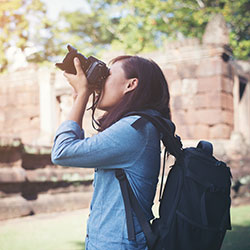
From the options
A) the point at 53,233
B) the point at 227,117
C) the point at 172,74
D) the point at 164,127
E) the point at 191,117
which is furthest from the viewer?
the point at 172,74

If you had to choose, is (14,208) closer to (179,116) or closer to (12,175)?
(12,175)

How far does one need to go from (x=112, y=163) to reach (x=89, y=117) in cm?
752

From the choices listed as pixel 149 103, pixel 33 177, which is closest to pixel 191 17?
pixel 33 177

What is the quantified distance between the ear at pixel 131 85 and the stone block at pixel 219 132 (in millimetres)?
7123

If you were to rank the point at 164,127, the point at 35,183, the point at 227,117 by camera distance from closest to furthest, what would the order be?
the point at 164,127
the point at 35,183
the point at 227,117

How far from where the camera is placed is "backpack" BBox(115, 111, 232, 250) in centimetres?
145

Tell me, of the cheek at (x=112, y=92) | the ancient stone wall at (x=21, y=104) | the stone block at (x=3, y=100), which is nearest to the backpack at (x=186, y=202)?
the cheek at (x=112, y=92)

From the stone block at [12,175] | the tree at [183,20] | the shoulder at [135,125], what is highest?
the tree at [183,20]

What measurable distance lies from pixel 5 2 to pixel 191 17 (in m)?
9.03

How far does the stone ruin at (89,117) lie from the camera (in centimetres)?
500

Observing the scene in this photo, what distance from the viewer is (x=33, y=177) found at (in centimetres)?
513

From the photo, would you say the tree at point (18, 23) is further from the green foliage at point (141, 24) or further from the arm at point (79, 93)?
the arm at point (79, 93)

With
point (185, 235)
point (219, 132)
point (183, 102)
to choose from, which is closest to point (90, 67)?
point (185, 235)

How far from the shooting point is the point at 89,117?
8953mm
